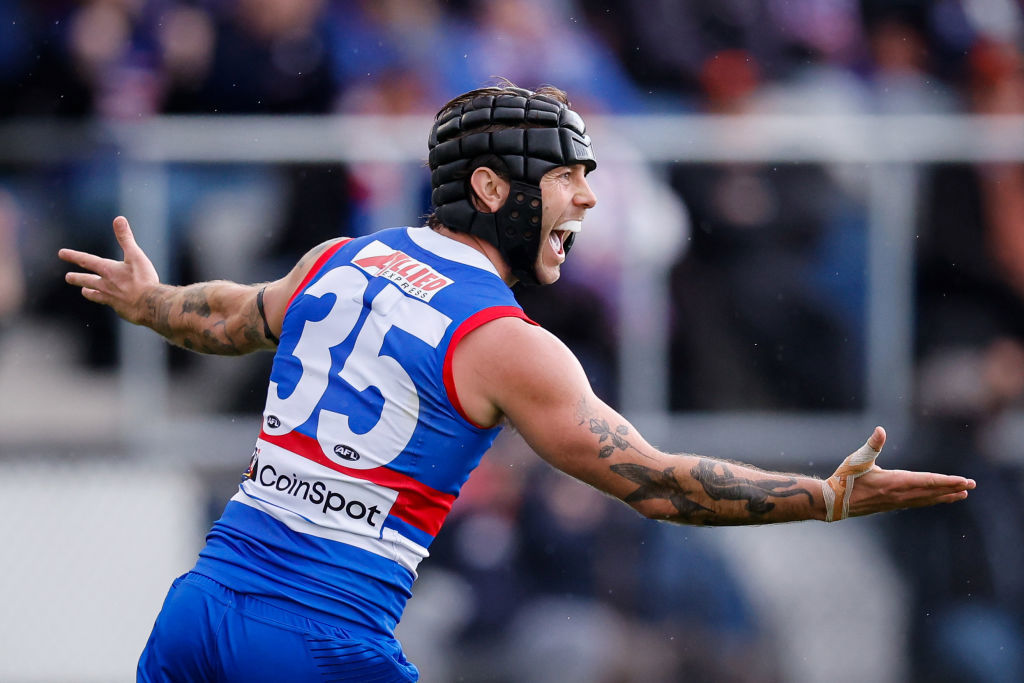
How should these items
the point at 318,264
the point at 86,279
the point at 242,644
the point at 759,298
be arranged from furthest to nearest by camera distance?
the point at 759,298, the point at 86,279, the point at 318,264, the point at 242,644

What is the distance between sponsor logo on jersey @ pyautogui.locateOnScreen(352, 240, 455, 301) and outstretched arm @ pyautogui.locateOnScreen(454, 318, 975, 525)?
203 millimetres

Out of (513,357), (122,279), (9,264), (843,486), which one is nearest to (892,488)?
(843,486)

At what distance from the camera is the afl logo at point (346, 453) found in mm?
3137

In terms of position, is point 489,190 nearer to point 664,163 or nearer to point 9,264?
point 664,163

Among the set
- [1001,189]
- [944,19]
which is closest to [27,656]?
[1001,189]

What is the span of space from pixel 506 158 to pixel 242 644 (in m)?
1.46

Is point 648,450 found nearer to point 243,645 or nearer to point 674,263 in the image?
point 243,645

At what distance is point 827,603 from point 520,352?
3.87 meters

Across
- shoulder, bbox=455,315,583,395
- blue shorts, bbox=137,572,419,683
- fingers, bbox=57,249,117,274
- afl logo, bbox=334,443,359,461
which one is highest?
fingers, bbox=57,249,117,274

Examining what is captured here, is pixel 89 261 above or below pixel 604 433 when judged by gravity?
above

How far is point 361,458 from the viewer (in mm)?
3139

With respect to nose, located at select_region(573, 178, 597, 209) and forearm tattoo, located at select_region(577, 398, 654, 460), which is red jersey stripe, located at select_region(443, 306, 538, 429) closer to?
Answer: forearm tattoo, located at select_region(577, 398, 654, 460)

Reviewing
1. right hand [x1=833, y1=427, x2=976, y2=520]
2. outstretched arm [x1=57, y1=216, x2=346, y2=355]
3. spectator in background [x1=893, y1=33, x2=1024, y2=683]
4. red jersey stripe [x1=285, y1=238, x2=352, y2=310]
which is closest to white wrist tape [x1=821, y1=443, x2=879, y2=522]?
right hand [x1=833, y1=427, x2=976, y2=520]

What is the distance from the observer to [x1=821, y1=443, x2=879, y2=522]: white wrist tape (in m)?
3.08
